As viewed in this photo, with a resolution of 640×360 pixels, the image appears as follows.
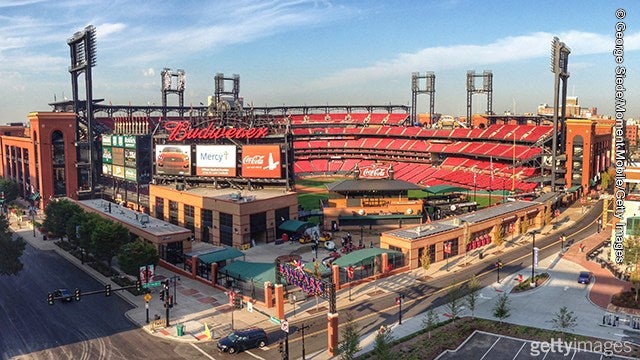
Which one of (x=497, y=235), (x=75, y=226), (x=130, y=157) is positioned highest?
(x=130, y=157)

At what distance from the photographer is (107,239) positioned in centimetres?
5953

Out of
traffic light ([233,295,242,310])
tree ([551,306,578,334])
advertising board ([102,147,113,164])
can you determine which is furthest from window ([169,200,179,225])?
tree ([551,306,578,334])

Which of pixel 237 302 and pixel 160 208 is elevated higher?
pixel 160 208

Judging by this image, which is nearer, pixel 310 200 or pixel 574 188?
pixel 574 188

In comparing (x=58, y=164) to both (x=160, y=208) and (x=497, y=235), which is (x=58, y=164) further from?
(x=497, y=235)

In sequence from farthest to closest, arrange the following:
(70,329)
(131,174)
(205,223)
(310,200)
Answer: (310,200)
(131,174)
(205,223)
(70,329)

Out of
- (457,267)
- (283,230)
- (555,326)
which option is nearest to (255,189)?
(283,230)

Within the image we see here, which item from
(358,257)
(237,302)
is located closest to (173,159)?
(237,302)

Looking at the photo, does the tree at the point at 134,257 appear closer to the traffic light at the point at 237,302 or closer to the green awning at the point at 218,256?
the green awning at the point at 218,256

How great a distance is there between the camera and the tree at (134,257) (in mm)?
53844

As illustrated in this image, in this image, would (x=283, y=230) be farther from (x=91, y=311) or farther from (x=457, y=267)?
(x=91, y=311)

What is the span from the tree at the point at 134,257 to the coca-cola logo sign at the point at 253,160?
2682cm

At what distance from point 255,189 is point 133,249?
28989 mm

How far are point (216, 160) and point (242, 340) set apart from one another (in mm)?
46105
